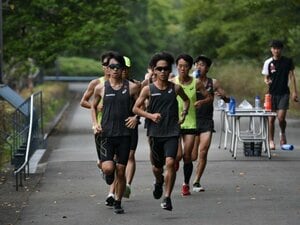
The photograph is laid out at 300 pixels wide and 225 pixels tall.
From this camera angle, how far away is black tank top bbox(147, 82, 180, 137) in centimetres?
1112

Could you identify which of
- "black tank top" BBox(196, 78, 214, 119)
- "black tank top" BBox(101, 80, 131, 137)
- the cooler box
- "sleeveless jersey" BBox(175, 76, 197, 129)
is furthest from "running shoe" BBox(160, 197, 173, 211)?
the cooler box

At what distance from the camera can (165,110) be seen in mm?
11117

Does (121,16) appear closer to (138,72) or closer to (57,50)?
(57,50)

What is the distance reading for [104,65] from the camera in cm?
1145

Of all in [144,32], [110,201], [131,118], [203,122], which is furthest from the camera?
[144,32]

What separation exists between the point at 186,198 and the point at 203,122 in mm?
1284

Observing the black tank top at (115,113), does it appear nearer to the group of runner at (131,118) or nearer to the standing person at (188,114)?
the group of runner at (131,118)

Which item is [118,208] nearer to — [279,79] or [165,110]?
[165,110]

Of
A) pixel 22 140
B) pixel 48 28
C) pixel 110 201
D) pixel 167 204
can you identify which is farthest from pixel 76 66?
pixel 167 204

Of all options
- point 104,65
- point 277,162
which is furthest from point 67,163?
point 104,65

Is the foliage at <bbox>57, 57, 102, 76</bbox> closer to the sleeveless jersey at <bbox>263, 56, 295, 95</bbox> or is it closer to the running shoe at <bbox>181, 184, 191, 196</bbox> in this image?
the sleeveless jersey at <bbox>263, 56, 295, 95</bbox>

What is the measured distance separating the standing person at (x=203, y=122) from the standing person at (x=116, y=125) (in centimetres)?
185

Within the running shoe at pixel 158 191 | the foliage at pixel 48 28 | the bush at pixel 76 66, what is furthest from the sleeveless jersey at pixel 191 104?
the bush at pixel 76 66

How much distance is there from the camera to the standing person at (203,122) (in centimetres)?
1284
